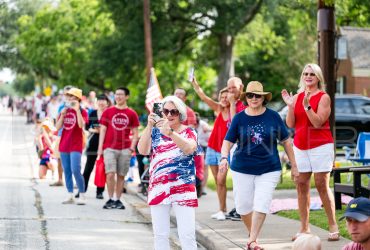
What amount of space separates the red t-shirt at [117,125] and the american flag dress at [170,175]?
5.03 metres

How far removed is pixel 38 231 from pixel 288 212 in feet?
12.6

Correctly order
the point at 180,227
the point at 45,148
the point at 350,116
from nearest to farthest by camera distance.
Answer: the point at 180,227 → the point at 45,148 → the point at 350,116

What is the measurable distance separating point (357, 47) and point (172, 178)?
121 ft

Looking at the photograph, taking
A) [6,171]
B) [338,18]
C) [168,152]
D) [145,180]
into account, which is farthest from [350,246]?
[338,18]

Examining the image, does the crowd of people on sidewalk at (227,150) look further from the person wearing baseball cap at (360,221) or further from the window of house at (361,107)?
the window of house at (361,107)

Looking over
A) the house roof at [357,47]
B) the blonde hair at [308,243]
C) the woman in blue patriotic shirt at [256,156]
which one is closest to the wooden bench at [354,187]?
the woman in blue patriotic shirt at [256,156]

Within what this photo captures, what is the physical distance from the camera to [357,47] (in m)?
42.6

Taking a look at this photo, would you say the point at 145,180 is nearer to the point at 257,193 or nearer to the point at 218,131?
the point at 218,131

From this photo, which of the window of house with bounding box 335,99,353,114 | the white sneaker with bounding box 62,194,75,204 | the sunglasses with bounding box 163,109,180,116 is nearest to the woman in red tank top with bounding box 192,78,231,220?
the white sneaker with bounding box 62,194,75,204

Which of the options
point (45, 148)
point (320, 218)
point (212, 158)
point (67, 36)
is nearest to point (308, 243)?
point (320, 218)

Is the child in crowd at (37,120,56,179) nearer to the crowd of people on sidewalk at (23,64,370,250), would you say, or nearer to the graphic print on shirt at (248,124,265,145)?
the crowd of people on sidewalk at (23,64,370,250)

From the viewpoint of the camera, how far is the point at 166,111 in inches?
288

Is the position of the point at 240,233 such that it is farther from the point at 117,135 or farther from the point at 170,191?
the point at 117,135

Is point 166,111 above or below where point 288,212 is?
above
